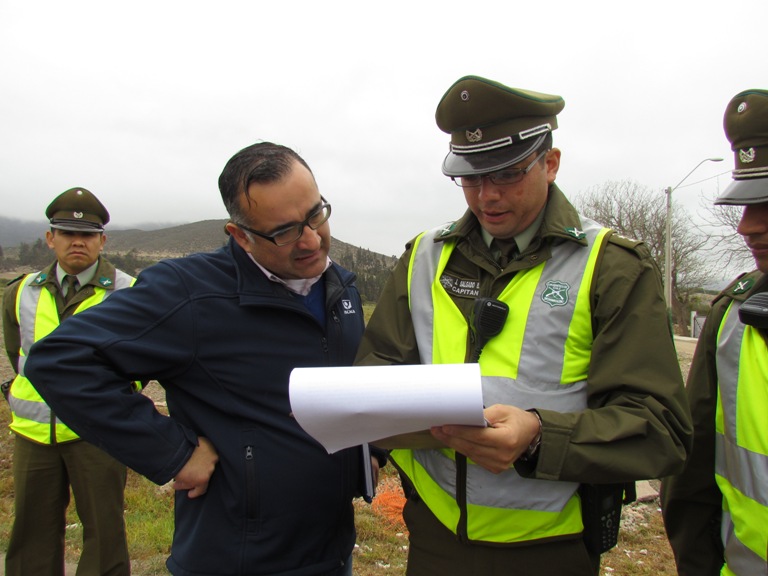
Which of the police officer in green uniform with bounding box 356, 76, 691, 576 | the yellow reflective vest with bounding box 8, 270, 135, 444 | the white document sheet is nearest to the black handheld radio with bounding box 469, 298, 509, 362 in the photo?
the police officer in green uniform with bounding box 356, 76, 691, 576

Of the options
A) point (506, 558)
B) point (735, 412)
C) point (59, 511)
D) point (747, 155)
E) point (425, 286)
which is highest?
point (747, 155)

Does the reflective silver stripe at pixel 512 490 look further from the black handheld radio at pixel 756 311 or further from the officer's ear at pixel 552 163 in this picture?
the officer's ear at pixel 552 163

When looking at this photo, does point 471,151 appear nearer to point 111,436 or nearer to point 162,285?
point 162,285

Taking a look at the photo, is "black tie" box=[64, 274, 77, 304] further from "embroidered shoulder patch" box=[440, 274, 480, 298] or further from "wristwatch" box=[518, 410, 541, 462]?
"wristwatch" box=[518, 410, 541, 462]

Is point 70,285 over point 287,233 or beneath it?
beneath

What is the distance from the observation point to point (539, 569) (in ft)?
5.22

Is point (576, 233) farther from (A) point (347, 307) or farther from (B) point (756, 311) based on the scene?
(A) point (347, 307)

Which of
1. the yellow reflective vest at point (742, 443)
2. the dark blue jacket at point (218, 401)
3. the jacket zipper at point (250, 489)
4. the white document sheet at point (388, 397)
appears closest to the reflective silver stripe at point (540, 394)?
the white document sheet at point (388, 397)

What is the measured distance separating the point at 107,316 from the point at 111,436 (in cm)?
39

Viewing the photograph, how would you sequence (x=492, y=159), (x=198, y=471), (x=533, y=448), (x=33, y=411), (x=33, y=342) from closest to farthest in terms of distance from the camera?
(x=533, y=448) < (x=492, y=159) < (x=198, y=471) < (x=33, y=411) < (x=33, y=342)

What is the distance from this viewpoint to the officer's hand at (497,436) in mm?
1294

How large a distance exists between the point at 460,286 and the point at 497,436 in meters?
0.58

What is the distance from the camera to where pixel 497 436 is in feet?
4.25

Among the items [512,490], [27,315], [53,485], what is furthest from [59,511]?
[512,490]
